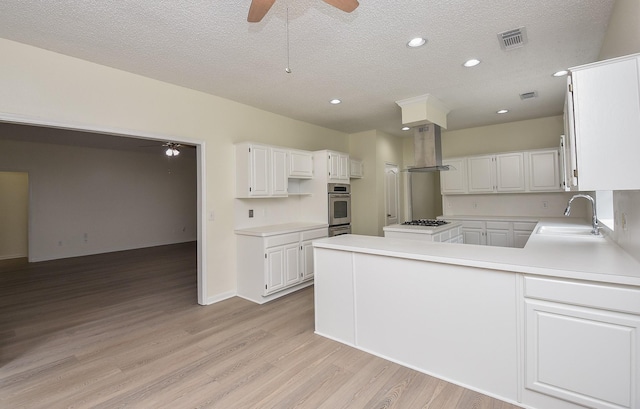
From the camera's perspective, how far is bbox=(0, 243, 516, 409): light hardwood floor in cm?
196

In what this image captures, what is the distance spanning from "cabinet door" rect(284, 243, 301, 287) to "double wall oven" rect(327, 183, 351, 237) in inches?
33.2

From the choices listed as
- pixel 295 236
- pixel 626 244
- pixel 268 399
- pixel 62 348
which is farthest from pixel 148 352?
pixel 626 244

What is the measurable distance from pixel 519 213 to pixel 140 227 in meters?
9.03

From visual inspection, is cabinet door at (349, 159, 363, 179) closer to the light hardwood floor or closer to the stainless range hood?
the stainless range hood

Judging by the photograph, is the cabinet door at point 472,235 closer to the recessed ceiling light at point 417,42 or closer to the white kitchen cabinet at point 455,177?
the white kitchen cabinet at point 455,177

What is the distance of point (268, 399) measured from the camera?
1950 mm

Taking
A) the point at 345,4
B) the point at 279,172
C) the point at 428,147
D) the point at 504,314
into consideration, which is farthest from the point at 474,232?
the point at 345,4

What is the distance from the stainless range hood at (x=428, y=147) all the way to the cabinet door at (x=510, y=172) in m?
1.75

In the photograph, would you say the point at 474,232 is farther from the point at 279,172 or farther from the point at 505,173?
the point at 279,172

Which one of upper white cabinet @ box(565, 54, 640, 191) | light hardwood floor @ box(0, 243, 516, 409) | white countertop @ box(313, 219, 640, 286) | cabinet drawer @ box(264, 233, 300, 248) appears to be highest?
upper white cabinet @ box(565, 54, 640, 191)

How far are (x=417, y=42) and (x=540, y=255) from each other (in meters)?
1.94

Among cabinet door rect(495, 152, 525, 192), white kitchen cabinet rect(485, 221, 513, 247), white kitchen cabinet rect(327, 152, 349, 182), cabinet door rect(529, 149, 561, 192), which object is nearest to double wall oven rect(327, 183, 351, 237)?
white kitchen cabinet rect(327, 152, 349, 182)

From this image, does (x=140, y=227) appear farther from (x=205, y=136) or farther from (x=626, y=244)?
(x=626, y=244)

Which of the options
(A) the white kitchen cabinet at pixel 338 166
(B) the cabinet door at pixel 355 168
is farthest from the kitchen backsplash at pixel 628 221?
(B) the cabinet door at pixel 355 168
